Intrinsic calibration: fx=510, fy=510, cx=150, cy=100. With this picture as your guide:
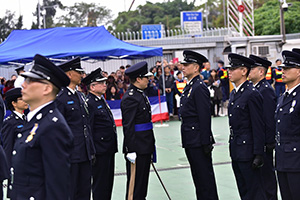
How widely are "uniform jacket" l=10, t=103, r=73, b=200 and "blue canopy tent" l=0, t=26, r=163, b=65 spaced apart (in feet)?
36.9

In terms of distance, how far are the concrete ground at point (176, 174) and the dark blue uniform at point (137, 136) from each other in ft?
3.02

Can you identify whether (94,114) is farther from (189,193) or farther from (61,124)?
(61,124)

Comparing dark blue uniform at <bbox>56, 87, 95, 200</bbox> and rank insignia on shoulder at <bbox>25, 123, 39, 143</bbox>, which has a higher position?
rank insignia on shoulder at <bbox>25, 123, 39, 143</bbox>

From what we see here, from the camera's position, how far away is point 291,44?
25797 millimetres

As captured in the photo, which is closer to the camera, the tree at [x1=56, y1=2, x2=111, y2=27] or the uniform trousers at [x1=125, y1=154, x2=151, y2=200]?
the uniform trousers at [x1=125, y1=154, x2=151, y2=200]

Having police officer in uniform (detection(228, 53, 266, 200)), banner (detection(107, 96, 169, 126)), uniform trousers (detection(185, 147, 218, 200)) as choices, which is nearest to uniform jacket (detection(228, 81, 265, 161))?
police officer in uniform (detection(228, 53, 266, 200))

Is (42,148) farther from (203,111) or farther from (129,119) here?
(203,111)

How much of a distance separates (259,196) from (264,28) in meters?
34.9

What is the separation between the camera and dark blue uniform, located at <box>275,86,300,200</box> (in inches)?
196

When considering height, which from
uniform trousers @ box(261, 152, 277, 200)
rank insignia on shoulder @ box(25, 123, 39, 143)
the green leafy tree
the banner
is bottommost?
the banner

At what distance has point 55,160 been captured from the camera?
11.1 ft

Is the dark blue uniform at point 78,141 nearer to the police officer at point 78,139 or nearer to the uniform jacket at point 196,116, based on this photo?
the police officer at point 78,139

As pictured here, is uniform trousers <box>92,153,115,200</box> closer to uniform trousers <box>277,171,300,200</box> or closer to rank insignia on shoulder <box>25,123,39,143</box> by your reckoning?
uniform trousers <box>277,171,300,200</box>

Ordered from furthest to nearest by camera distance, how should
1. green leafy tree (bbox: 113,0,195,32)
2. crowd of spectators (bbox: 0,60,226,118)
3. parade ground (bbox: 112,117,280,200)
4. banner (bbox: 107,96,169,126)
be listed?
1. green leafy tree (bbox: 113,0,195,32)
2. crowd of spectators (bbox: 0,60,226,118)
3. banner (bbox: 107,96,169,126)
4. parade ground (bbox: 112,117,280,200)
